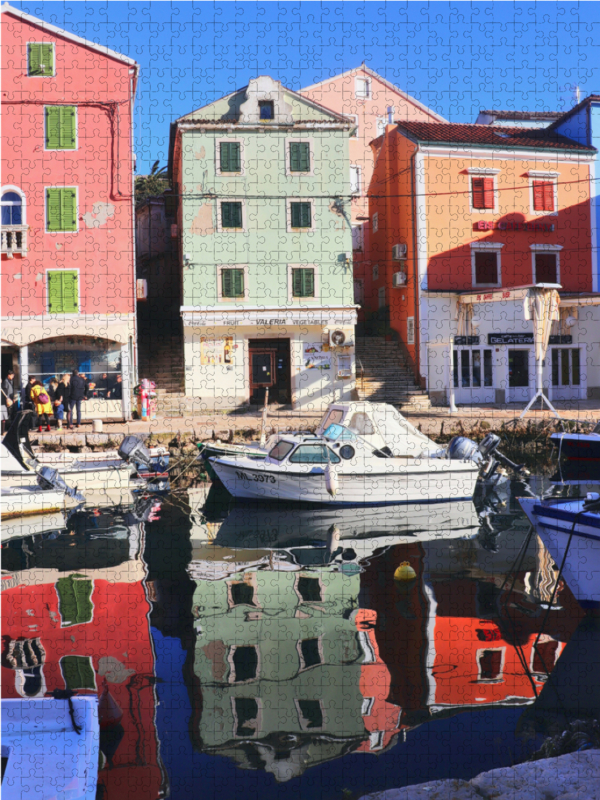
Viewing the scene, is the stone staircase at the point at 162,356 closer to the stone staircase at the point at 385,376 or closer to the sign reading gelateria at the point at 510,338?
the stone staircase at the point at 385,376

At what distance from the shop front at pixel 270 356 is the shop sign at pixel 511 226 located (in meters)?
5.23

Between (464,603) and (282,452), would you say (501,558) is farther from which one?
(282,452)

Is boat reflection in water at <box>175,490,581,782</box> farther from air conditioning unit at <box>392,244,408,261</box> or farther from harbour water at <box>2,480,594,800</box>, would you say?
air conditioning unit at <box>392,244,408,261</box>

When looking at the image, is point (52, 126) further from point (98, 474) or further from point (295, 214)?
point (98, 474)

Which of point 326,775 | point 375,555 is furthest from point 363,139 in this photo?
point 326,775

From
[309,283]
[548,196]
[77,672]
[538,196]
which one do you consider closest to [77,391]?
[309,283]

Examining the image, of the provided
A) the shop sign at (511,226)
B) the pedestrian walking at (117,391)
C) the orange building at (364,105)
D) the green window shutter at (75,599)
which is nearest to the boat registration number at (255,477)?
the green window shutter at (75,599)

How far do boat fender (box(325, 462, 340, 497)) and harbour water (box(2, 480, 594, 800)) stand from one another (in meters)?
0.79

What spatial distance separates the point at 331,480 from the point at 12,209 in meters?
14.1

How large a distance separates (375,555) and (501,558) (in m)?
1.77

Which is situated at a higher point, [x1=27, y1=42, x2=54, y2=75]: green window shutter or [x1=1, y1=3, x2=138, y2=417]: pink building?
[x1=27, y1=42, x2=54, y2=75]: green window shutter

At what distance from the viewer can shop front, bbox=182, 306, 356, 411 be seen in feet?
78.3

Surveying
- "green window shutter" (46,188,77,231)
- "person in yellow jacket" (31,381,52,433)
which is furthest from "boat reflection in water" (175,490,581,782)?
"green window shutter" (46,188,77,231)

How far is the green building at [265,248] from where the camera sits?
23.9 meters
